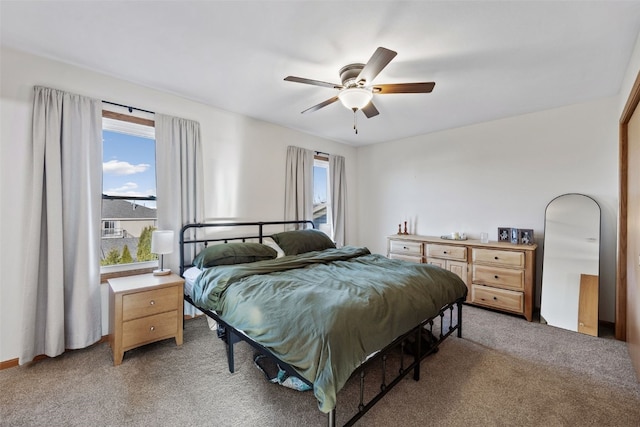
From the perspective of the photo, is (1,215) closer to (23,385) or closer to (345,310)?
(23,385)

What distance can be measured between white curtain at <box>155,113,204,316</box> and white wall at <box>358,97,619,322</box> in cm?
334

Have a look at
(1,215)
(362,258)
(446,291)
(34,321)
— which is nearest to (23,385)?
(34,321)

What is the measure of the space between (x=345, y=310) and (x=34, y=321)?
2683 millimetres

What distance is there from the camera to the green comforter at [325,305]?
4.73 feet

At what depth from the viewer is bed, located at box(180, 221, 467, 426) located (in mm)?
1470

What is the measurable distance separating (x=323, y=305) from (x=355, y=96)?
5.58 ft

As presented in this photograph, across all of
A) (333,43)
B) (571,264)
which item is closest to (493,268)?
(571,264)

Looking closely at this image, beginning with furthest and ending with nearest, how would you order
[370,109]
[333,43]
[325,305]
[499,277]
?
[499,277], [370,109], [333,43], [325,305]

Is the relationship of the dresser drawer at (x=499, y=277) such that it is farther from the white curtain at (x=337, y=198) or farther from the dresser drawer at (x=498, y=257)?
the white curtain at (x=337, y=198)

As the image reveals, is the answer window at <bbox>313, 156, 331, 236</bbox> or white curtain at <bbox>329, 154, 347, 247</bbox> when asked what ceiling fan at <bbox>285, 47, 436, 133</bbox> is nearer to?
window at <bbox>313, 156, 331, 236</bbox>

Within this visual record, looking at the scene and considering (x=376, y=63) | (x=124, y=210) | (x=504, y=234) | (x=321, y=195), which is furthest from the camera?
(x=321, y=195)

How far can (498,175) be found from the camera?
13.0ft

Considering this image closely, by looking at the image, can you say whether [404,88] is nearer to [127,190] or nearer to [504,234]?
[504,234]

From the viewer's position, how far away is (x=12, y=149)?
7.47 feet
